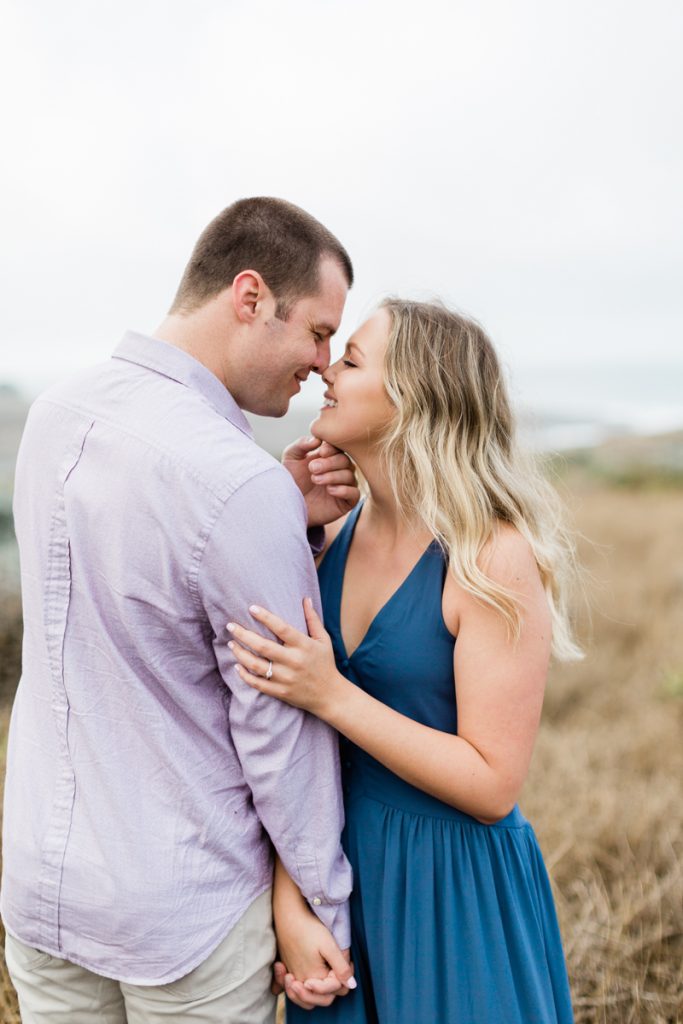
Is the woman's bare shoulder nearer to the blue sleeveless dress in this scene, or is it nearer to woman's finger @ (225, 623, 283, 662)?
the blue sleeveless dress

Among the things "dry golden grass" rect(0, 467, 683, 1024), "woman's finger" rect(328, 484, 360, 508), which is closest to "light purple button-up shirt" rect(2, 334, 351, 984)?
"woman's finger" rect(328, 484, 360, 508)

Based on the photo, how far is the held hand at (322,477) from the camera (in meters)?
2.47

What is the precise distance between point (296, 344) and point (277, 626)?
29.7 inches

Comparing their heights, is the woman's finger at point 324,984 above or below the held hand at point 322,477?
below

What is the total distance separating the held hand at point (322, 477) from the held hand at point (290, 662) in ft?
2.03

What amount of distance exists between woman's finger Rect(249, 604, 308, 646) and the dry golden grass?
1.08m

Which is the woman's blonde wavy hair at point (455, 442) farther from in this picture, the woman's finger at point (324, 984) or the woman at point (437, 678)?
the woman's finger at point (324, 984)

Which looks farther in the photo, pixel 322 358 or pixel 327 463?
pixel 327 463

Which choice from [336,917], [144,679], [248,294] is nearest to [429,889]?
[336,917]

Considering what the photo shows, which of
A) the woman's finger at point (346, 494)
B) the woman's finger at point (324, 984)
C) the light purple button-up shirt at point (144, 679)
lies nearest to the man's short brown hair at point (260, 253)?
the light purple button-up shirt at point (144, 679)

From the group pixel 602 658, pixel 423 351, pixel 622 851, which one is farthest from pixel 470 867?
pixel 602 658

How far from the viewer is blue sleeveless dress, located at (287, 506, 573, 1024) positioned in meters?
2.11

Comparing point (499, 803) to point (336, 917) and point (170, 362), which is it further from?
point (170, 362)

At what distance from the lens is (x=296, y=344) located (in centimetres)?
223
